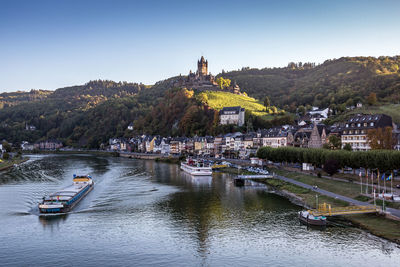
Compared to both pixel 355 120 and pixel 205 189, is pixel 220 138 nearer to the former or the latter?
pixel 355 120

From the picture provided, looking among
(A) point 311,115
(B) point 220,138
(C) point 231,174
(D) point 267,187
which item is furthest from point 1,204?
(A) point 311,115

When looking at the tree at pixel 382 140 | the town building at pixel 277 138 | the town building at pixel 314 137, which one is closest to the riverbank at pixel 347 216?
the tree at pixel 382 140

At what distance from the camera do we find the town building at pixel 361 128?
226 feet

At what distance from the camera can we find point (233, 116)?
432 ft

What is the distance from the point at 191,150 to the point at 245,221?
9105 centimetres

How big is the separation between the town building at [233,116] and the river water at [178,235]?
7951cm

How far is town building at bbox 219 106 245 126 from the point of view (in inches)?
5133

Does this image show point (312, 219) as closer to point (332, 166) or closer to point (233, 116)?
point (332, 166)

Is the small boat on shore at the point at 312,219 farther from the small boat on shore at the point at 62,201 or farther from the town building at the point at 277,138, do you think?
the town building at the point at 277,138

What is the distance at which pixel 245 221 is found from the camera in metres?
37.0

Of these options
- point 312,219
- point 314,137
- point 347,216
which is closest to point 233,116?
point 314,137

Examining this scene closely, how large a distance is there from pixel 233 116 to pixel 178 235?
10136 cm

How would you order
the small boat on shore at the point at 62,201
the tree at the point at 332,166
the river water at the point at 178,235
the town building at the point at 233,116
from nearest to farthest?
the river water at the point at 178,235 → the small boat on shore at the point at 62,201 → the tree at the point at 332,166 → the town building at the point at 233,116

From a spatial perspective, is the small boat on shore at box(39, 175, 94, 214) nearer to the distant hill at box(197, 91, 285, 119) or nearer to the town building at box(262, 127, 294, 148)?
the town building at box(262, 127, 294, 148)
